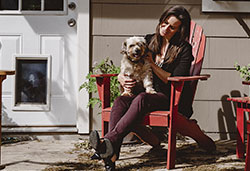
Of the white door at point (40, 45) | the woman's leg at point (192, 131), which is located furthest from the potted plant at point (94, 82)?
the woman's leg at point (192, 131)

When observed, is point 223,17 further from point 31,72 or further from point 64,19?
point 31,72

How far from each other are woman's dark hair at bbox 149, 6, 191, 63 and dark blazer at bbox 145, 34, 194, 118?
37mm

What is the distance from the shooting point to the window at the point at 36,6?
341 centimetres

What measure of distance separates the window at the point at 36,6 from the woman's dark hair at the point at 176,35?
3.79 ft

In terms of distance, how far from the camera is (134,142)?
309 cm

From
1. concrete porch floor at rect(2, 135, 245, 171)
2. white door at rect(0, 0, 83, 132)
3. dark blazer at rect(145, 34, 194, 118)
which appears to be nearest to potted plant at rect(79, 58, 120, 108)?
white door at rect(0, 0, 83, 132)

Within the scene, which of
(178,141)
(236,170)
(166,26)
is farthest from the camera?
(178,141)

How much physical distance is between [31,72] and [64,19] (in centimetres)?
62

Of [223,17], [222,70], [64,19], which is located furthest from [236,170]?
[64,19]

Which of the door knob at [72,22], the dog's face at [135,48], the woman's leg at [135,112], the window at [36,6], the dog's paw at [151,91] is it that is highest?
the window at [36,6]

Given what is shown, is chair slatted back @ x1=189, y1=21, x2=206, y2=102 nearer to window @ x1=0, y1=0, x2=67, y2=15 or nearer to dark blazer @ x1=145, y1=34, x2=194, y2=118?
dark blazer @ x1=145, y1=34, x2=194, y2=118

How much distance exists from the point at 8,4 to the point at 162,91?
1837mm

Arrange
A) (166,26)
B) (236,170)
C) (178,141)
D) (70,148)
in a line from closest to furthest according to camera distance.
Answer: (236,170), (166,26), (70,148), (178,141)

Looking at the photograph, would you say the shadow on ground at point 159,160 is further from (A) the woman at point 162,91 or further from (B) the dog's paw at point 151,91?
(B) the dog's paw at point 151,91
